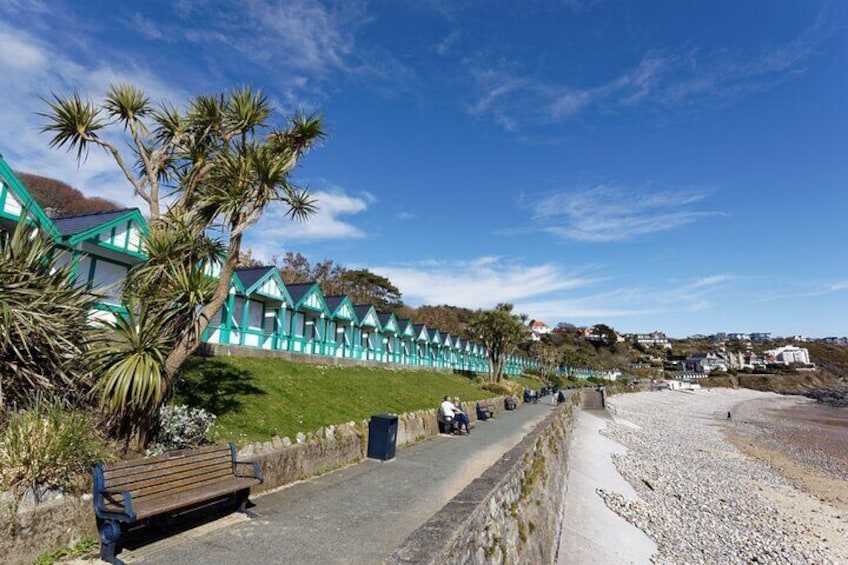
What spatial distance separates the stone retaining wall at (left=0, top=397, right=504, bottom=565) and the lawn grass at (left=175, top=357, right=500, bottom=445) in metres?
1.05

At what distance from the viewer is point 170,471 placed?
5738 mm

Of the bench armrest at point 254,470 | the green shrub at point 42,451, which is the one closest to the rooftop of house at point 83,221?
the green shrub at point 42,451

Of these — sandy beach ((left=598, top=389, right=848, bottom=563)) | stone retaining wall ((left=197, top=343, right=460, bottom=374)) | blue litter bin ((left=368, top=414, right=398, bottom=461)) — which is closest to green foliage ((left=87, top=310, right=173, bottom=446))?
blue litter bin ((left=368, top=414, right=398, bottom=461))

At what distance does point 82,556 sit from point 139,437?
2238mm

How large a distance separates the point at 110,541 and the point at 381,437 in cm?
669

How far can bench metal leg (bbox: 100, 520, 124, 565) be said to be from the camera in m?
4.79

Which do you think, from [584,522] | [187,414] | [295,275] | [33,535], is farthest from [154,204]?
[295,275]

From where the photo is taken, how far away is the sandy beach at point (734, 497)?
11148mm

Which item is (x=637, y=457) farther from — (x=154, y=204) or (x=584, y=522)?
(x=154, y=204)

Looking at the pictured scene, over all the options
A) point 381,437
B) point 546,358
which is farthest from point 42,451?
point 546,358

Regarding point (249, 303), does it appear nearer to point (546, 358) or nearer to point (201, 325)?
point (201, 325)

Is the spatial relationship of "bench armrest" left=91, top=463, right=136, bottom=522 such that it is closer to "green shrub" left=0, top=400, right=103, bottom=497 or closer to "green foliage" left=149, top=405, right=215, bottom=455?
"green shrub" left=0, top=400, right=103, bottom=497

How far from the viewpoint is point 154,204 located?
9844mm

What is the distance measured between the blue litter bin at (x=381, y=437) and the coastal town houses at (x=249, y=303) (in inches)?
204
